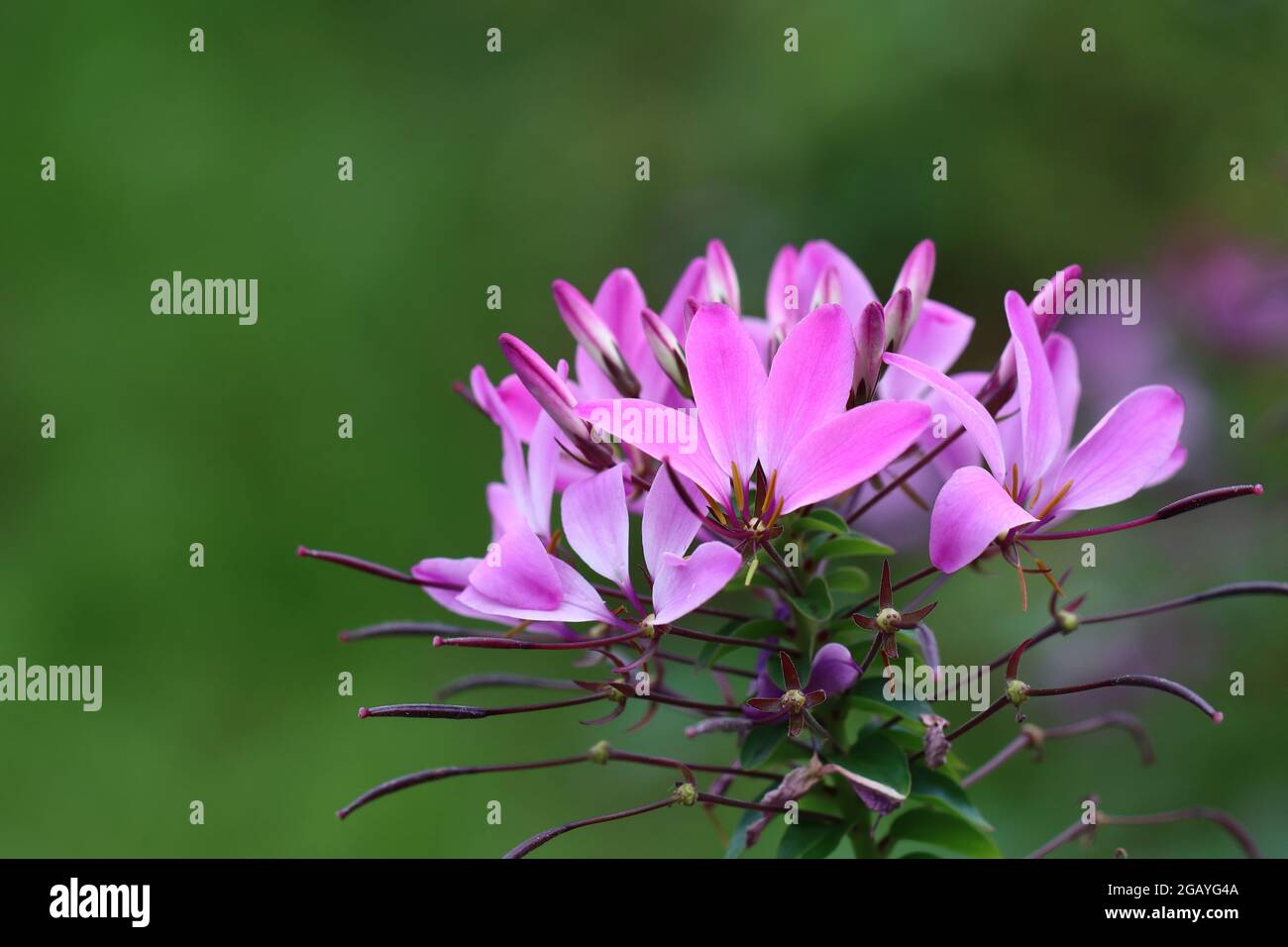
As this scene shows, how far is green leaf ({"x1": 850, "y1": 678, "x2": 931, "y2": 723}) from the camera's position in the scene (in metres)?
0.73

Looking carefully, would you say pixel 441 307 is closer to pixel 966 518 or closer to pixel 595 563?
pixel 595 563

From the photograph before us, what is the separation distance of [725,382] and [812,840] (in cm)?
31

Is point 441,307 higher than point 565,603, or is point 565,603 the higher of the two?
point 441,307

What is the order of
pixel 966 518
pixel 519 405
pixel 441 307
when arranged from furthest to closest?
pixel 441 307, pixel 519 405, pixel 966 518

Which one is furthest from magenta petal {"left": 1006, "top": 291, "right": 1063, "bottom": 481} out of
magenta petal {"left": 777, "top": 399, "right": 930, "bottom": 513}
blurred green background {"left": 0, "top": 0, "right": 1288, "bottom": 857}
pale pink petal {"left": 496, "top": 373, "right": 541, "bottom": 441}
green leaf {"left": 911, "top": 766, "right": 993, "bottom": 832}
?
blurred green background {"left": 0, "top": 0, "right": 1288, "bottom": 857}

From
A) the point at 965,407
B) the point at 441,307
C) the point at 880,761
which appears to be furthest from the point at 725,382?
the point at 441,307

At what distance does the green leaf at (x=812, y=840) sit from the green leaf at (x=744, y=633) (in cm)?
12

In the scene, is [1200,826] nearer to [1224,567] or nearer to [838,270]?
[1224,567]

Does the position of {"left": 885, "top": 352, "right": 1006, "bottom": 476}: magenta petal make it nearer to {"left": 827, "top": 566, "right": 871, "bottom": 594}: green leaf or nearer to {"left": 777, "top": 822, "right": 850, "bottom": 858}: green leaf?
{"left": 827, "top": 566, "right": 871, "bottom": 594}: green leaf

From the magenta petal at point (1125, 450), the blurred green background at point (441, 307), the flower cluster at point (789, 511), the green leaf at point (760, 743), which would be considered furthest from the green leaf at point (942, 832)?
the blurred green background at point (441, 307)

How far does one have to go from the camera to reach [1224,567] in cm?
166

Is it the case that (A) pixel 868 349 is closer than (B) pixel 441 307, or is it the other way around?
(A) pixel 868 349

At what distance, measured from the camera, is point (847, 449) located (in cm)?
66

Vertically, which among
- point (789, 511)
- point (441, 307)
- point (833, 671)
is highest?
point (441, 307)
